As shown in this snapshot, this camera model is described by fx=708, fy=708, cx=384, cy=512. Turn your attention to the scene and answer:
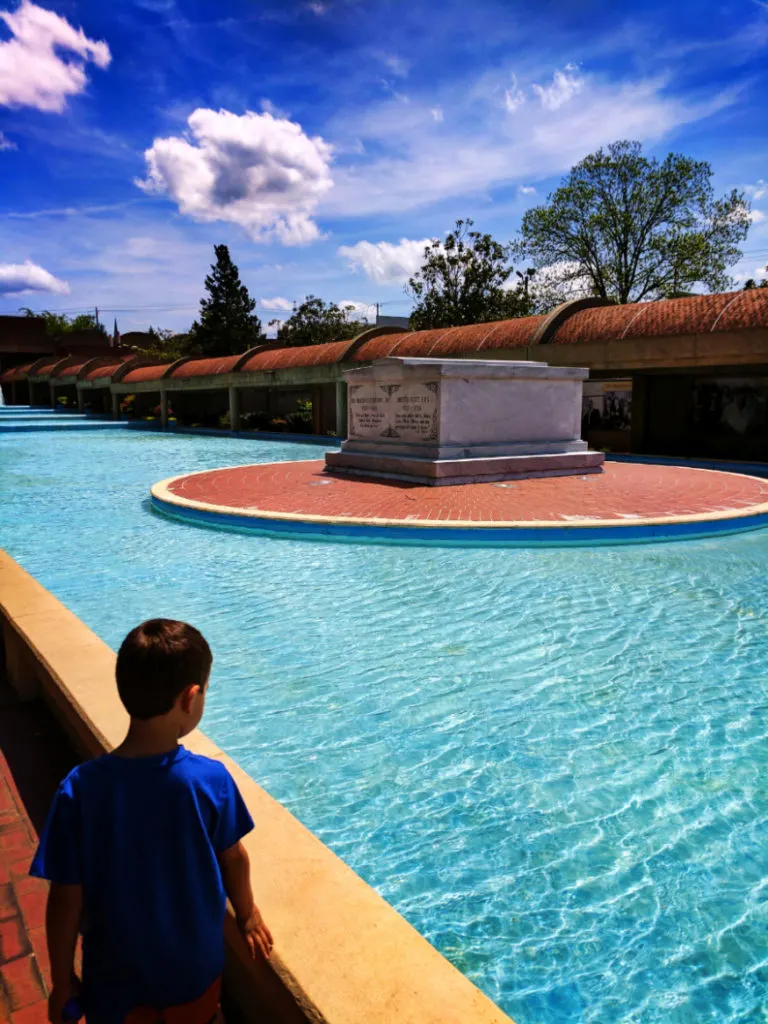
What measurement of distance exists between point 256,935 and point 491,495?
9969mm

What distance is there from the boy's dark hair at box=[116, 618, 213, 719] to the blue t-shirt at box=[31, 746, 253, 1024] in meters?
0.13

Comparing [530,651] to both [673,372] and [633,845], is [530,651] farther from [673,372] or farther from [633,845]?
[673,372]

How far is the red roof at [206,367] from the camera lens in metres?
31.0

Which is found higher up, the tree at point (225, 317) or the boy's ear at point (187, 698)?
the tree at point (225, 317)

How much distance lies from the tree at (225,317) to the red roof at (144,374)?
73.9ft

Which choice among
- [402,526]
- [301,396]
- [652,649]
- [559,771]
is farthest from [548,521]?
[301,396]

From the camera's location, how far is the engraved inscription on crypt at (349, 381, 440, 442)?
1288 cm

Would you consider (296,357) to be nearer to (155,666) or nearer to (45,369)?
(155,666)

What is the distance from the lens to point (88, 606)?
20.8 feet

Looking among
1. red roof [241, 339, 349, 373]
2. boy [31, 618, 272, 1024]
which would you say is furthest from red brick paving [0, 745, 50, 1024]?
red roof [241, 339, 349, 373]

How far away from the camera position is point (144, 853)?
156cm

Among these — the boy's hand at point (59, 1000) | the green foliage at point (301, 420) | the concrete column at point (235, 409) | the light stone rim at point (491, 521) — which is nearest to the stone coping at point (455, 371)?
the light stone rim at point (491, 521)

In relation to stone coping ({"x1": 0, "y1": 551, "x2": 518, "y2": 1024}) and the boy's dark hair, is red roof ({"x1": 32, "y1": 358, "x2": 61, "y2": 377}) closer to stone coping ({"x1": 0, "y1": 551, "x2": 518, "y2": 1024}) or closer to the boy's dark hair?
stone coping ({"x1": 0, "y1": 551, "x2": 518, "y2": 1024})

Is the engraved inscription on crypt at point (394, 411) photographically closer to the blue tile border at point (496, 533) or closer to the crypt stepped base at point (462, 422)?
the crypt stepped base at point (462, 422)
